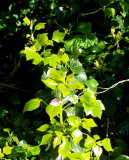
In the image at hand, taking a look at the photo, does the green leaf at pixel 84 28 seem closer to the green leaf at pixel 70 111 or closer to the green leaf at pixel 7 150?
the green leaf at pixel 70 111

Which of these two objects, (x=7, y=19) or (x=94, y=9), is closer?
(x=94, y=9)

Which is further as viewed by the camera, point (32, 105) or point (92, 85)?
point (92, 85)

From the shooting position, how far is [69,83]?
4.43 feet

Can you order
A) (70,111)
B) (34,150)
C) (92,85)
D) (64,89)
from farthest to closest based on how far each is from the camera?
(34,150) < (92,85) < (70,111) < (64,89)

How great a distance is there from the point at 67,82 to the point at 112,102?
0.59 m

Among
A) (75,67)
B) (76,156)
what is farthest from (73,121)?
(75,67)

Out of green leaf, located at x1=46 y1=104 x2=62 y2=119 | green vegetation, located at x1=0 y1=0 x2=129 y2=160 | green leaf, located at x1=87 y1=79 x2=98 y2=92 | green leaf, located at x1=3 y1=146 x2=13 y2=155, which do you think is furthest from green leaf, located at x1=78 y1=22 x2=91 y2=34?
green leaf, located at x1=3 y1=146 x2=13 y2=155

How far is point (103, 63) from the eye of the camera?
6.23 feet

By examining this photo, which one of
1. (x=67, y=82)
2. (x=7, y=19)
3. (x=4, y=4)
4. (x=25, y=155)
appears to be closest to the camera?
(x=67, y=82)

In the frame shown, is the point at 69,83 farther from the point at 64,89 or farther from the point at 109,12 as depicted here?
the point at 109,12

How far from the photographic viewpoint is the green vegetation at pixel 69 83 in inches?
57.1

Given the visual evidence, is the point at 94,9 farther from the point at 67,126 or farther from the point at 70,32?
the point at 67,126

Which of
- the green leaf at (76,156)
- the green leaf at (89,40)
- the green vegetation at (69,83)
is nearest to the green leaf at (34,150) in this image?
the green vegetation at (69,83)

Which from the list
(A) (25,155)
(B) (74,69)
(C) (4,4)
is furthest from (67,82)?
(C) (4,4)
